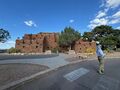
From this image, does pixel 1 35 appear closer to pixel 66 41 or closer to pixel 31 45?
pixel 31 45

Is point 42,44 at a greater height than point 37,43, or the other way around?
point 37,43

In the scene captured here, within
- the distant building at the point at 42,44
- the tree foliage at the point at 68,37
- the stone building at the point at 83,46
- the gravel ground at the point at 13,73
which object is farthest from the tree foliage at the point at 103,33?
the gravel ground at the point at 13,73

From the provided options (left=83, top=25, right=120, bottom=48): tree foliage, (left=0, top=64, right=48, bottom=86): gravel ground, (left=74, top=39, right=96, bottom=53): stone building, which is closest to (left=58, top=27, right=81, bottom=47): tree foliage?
(left=74, top=39, right=96, bottom=53): stone building

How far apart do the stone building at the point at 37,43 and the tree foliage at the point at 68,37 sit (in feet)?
17.5

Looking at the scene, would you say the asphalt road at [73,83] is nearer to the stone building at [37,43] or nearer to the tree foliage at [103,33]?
the stone building at [37,43]

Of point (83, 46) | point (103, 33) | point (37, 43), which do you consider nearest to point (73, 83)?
point (83, 46)

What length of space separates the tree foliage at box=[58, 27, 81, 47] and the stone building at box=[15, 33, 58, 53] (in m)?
5.34

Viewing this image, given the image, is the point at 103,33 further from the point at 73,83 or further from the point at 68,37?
the point at 73,83

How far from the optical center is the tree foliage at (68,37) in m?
58.1

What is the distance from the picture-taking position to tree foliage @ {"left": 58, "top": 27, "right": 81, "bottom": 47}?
58.1 m

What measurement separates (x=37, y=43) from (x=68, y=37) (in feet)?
30.9

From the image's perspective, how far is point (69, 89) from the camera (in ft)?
22.8

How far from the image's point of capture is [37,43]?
59.0 meters

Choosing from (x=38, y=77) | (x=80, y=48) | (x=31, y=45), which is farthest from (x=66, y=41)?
(x=38, y=77)
